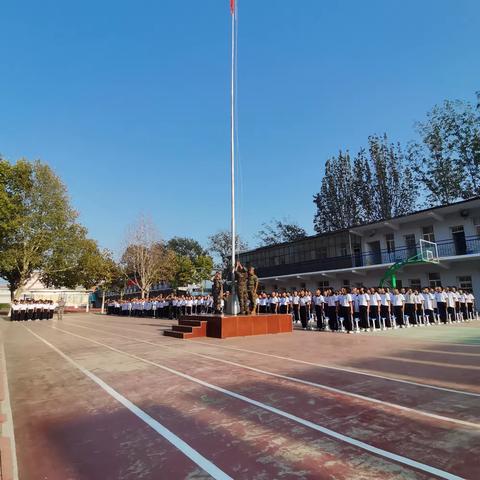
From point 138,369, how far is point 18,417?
2.84 meters

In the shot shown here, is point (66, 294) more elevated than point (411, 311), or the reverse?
point (66, 294)

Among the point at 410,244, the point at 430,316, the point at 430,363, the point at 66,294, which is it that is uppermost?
the point at 410,244

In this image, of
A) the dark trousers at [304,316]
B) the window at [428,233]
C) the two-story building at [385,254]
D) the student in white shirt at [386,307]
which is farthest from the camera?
the window at [428,233]

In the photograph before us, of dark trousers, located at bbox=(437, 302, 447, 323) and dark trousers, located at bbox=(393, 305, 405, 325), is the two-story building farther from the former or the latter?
dark trousers, located at bbox=(393, 305, 405, 325)

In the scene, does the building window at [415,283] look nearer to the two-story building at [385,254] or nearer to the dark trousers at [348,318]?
the two-story building at [385,254]

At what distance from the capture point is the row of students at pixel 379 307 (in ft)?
48.0

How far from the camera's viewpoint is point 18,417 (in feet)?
15.8

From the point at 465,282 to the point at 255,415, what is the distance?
2402 centimetres

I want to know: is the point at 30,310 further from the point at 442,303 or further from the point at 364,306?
the point at 442,303

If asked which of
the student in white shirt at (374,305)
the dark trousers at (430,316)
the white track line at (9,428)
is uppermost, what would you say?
the student in white shirt at (374,305)

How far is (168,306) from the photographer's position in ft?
88.8

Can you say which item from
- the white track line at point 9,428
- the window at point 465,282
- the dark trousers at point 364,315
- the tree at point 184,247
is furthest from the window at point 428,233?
the tree at point 184,247

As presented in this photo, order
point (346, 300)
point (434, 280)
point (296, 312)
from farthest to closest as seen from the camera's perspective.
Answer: point (434, 280)
point (296, 312)
point (346, 300)

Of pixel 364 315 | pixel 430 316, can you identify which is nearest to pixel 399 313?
pixel 364 315
